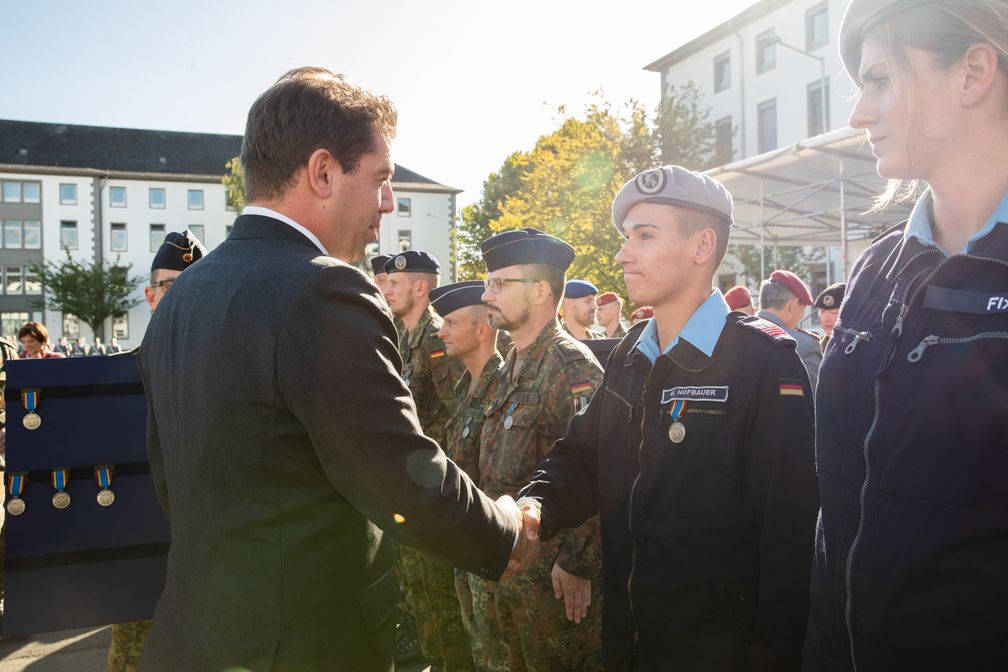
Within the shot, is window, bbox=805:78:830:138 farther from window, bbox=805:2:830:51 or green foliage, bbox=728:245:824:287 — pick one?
green foliage, bbox=728:245:824:287

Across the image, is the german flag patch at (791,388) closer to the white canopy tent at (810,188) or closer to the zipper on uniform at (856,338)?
the zipper on uniform at (856,338)

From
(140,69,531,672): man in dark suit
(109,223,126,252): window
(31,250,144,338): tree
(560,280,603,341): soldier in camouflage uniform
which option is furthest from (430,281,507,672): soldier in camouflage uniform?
(109,223,126,252): window

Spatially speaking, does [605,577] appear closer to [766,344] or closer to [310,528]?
[766,344]

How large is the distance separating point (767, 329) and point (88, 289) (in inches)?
2318

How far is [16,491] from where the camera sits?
3.12 metres

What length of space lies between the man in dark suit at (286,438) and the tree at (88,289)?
58.1 metres

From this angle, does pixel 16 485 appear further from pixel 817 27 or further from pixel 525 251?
pixel 817 27

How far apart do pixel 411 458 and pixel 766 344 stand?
3.81ft

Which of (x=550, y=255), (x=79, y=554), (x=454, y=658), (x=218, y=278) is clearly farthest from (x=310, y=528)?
(x=454, y=658)

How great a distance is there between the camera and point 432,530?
2.03 meters

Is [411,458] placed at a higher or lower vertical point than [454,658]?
higher

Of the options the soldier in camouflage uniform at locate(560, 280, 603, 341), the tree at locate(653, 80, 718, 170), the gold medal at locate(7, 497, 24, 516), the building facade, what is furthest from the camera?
the building facade

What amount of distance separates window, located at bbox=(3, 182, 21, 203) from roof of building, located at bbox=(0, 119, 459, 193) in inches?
64.2

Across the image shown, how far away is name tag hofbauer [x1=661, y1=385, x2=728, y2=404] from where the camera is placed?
7.55ft
